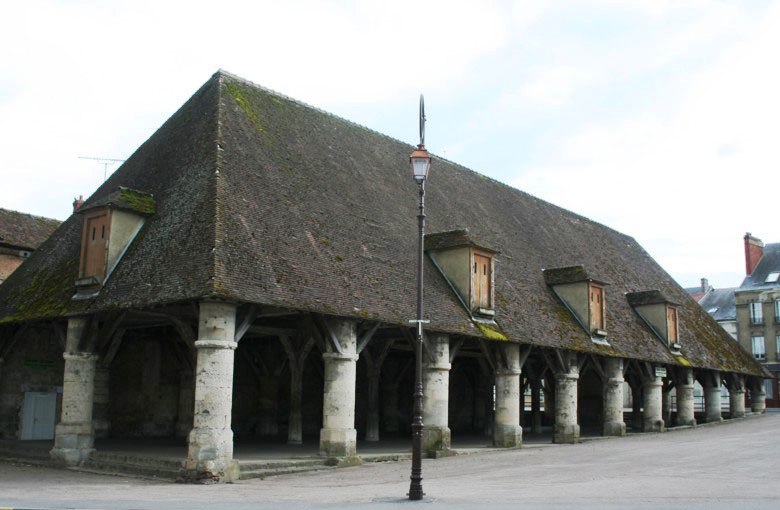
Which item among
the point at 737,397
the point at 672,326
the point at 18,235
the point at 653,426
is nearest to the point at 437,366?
the point at 653,426

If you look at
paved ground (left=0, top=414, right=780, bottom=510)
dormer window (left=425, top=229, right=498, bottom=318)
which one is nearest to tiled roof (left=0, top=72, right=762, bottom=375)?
dormer window (left=425, top=229, right=498, bottom=318)

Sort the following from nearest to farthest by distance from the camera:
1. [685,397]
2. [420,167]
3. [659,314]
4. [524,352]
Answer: [420,167] < [524,352] < [659,314] < [685,397]

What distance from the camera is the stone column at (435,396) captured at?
1905 centimetres

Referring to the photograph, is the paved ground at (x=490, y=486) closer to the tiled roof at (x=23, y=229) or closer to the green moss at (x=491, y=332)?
the green moss at (x=491, y=332)

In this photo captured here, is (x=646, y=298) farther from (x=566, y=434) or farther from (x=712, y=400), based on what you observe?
(x=566, y=434)

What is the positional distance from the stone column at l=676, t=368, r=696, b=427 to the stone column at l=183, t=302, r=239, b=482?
22514mm

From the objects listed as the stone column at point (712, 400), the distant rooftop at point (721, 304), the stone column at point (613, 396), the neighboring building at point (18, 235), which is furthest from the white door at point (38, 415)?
the distant rooftop at point (721, 304)

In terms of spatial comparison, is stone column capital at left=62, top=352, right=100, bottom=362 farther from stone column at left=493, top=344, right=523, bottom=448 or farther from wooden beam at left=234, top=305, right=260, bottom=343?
stone column at left=493, top=344, right=523, bottom=448

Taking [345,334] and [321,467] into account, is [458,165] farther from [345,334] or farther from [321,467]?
[321,467]

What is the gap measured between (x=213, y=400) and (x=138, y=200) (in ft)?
18.2

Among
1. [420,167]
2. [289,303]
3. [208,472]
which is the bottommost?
[208,472]

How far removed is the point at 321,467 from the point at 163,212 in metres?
6.33

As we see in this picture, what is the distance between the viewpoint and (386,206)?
21.9 meters

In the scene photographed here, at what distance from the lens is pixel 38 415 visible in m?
22.0
